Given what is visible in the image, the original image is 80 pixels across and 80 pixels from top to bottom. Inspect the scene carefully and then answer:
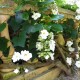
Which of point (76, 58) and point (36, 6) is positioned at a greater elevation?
point (36, 6)

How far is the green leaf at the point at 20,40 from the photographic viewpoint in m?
1.53

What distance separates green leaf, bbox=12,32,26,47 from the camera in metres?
1.53

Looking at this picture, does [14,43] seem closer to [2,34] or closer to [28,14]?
[2,34]

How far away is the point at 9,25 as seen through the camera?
1.66 meters

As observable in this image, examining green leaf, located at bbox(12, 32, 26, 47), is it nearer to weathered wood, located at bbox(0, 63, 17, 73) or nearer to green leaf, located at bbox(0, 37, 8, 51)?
green leaf, located at bbox(0, 37, 8, 51)

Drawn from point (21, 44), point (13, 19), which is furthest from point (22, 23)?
point (21, 44)

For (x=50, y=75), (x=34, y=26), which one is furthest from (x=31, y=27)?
(x=50, y=75)

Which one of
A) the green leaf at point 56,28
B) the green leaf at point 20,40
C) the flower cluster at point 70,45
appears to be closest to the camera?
the green leaf at point 20,40

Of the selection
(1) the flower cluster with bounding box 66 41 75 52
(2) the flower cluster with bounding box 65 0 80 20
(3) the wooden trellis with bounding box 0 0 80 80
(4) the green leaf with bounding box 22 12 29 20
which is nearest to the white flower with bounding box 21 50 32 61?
(3) the wooden trellis with bounding box 0 0 80 80

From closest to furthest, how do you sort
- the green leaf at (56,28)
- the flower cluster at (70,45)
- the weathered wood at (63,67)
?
the green leaf at (56,28)
the weathered wood at (63,67)
the flower cluster at (70,45)

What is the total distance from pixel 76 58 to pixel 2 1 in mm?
1078

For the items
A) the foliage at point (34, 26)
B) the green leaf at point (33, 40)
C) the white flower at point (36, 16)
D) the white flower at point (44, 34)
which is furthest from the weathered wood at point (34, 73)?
the white flower at point (36, 16)

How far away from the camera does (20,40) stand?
154cm

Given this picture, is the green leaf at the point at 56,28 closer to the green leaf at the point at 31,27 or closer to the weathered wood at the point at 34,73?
the green leaf at the point at 31,27
